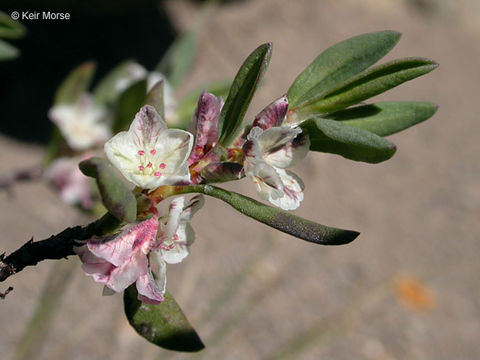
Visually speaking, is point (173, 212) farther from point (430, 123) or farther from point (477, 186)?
point (430, 123)

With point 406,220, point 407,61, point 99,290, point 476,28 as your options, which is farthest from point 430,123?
point 407,61

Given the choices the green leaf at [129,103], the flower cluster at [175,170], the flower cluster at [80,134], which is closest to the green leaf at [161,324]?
the flower cluster at [175,170]

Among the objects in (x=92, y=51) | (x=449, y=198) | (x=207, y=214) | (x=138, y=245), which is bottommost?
(x=207, y=214)

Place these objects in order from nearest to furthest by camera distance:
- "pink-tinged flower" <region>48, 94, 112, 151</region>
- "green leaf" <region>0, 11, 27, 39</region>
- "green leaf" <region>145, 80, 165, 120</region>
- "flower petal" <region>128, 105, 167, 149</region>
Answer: "flower petal" <region>128, 105, 167, 149</region>
"green leaf" <region>145, 80, 165, 120</region>
"green leaf" <region>0, 11, 27, 39</region>
"pink-tinged flower" <region>48, 94, 112, 151</region>

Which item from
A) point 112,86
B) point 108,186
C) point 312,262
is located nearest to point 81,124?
point 112,86

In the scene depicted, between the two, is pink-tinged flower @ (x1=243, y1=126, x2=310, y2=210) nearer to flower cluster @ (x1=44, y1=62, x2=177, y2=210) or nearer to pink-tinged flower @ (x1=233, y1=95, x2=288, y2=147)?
pink-tinged flower @ (x1=233, y1=95, x2=288, y2=147)

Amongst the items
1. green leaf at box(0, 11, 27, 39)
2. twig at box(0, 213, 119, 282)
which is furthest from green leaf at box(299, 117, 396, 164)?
green leaf at box(0, 11, 27, 39)

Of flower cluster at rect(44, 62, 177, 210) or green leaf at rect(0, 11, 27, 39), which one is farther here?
flower cluster at rect(44, 62, 177, 210)
